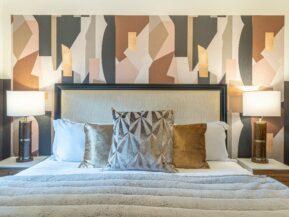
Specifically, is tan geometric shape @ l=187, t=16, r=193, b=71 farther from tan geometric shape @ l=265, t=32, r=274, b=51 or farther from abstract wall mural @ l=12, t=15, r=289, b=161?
tan geometric shape @ l=265, t=32, r=274, b=51

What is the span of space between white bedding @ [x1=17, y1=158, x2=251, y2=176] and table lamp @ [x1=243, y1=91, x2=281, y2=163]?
0.41 meters

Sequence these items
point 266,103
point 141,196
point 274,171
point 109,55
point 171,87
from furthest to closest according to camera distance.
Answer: point 109,55 → point 171,87 → point 266,103 → point 274,171 → point 141,196

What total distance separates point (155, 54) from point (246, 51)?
99 cm

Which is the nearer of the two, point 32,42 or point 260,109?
point 260,109

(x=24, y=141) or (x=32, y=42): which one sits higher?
(x=32, y=42)

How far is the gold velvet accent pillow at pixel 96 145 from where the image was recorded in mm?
2192

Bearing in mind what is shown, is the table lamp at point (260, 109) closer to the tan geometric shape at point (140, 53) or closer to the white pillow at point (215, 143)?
the white pillow at point (215, 143)

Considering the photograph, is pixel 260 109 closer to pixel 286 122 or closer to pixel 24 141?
pixel 286 122

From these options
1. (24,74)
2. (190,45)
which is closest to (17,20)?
(24,74)

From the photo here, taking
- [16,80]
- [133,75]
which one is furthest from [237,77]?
[16,80]

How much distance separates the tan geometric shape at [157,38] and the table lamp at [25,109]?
125cm

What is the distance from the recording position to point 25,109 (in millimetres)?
2510

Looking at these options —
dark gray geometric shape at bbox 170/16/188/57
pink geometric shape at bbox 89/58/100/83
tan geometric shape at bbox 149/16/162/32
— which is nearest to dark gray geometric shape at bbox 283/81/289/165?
dark gray geometric shape at bbox 170/16/188/57

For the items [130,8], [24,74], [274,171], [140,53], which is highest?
[130,8]
